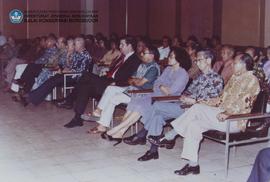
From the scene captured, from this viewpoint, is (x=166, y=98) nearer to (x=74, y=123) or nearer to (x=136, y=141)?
(x=136, y=141)

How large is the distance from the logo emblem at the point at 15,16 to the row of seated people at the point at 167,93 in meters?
6.40

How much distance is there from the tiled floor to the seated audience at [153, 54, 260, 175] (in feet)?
0.74

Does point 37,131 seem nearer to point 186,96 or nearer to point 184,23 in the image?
point 186,96

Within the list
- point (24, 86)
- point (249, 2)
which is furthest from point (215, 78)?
point (249, 2)

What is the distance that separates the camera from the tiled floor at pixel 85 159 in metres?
4.74

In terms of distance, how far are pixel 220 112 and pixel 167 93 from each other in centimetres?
98

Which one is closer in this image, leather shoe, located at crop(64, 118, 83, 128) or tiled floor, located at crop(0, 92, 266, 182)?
tiled floor, located at crop(0, 92, 266, 182)

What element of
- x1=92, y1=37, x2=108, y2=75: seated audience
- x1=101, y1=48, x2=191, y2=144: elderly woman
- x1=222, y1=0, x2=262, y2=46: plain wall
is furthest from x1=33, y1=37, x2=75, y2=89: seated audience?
x1=222, y1=0, x2=262, y2=46: plain wall

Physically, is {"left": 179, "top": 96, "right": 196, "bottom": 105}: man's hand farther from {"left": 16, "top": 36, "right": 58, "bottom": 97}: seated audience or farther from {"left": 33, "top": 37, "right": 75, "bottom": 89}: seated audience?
{"left": 16, "top": 36, "right": 58, "bottom": 97}: seated audience

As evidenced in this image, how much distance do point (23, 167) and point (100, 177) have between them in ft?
2.65

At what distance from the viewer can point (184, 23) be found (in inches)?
451

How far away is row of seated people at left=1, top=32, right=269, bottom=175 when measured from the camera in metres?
4.80

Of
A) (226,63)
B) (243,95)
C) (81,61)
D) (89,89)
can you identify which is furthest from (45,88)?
(243,95)

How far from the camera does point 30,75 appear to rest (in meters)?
8.67
